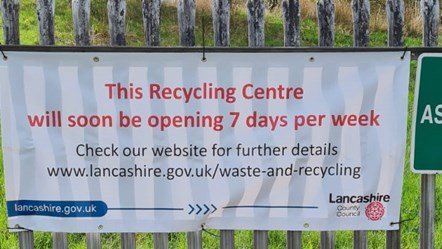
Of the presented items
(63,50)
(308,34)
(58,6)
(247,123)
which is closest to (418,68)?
(247,123)

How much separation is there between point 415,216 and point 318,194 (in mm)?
1620

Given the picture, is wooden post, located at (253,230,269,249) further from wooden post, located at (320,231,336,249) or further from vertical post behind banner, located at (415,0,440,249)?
vertical post behind banner, located at (415,0,440,249)

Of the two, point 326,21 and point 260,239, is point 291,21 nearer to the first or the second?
point 326,21

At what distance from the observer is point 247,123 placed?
10.2 feet

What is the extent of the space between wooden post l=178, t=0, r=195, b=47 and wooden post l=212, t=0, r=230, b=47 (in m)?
0.12

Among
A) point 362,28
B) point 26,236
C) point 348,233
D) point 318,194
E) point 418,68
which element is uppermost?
point 362,28

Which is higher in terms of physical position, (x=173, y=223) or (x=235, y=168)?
(x=235, y=168)

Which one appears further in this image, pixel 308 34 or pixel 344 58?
pixel 308 34

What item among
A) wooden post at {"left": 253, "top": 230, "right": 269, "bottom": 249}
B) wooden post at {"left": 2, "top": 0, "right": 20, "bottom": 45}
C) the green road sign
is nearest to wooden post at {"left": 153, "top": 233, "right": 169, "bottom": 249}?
wooden post at {"left": 253, "top": 230, "right": 269, "bottom": 249}

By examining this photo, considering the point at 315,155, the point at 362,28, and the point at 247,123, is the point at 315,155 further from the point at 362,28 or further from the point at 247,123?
the point at 362,28

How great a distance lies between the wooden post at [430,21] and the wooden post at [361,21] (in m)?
0.30

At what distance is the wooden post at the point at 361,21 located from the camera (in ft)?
10.4

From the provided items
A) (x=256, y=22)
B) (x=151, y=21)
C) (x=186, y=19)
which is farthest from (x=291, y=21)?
(x=151, y=21)

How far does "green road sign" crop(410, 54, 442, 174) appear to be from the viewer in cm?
311
